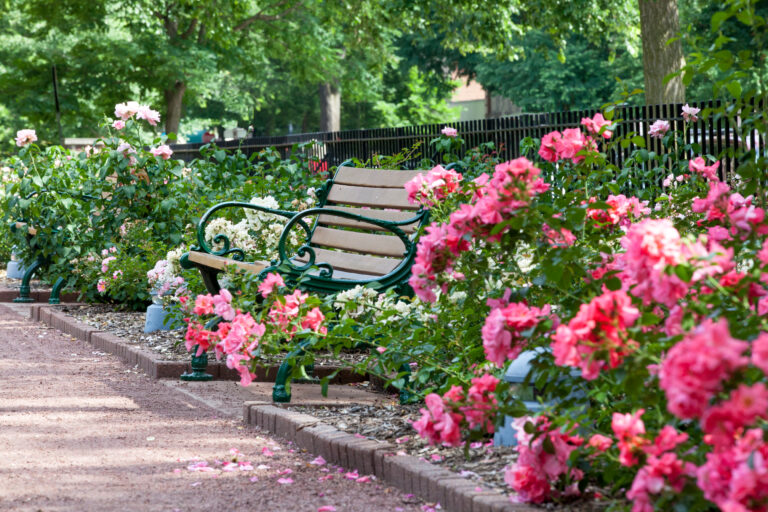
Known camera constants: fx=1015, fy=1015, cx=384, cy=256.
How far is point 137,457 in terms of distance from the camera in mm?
3734

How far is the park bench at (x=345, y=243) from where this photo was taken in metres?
4.93

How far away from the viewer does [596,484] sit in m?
2.93

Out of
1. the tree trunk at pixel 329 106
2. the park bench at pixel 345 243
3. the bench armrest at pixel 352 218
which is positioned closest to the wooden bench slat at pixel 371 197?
the park bench at pixel 345 243

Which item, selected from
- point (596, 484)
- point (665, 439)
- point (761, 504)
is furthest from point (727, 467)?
point (596, 484)

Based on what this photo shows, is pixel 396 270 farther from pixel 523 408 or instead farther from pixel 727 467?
pixel 727 467

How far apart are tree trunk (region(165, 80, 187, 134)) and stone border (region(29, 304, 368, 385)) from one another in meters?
21.0

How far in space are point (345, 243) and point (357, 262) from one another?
0.29 m

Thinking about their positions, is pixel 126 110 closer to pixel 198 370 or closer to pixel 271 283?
pixel 198 370

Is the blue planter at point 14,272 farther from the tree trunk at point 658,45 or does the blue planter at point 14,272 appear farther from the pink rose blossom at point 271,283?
the tree trunk at point 658,45

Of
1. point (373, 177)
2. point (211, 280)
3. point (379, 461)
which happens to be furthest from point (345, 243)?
point (379, 461)

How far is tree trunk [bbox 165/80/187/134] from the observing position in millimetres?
27688

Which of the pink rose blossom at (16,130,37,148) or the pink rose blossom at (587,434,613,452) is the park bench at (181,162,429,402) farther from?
the pink rose blossom at (16,130,37,148)

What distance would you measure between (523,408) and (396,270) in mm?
2293

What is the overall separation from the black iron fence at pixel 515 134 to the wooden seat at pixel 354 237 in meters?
1.70
